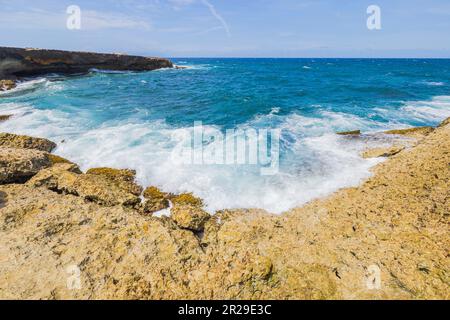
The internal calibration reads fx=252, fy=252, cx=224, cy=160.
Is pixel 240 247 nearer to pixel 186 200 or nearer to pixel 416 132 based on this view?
pixel 186 200

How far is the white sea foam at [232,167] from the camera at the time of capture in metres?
9.38

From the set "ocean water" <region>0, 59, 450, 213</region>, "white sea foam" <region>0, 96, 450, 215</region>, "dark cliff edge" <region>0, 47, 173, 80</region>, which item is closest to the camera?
"white sea foam" <region>0, 96, 450, 215</region>

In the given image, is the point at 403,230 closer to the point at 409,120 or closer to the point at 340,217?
the point at 340,217

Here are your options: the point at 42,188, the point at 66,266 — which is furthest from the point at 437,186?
the point at 42,188

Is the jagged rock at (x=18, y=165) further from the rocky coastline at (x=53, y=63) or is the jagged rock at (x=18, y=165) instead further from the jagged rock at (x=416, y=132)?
the rocky coastline at (x=53, y=63)

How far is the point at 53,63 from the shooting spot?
4850 centimetres

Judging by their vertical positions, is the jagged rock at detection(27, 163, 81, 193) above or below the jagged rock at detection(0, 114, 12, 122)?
below

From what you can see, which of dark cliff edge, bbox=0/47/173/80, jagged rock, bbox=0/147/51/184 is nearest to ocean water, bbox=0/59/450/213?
jagged rock, bbox=0/147/51/184

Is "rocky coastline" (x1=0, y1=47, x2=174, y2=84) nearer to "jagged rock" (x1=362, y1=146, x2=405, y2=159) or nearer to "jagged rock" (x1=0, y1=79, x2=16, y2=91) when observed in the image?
"jagged rock" (x1=0, y1=79, x2=16, y2=91)

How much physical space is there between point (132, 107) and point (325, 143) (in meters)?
18.2

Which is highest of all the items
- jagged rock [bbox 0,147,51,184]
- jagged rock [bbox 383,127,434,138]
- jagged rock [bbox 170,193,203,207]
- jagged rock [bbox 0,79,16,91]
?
jagged rock [bbox 0,79,16,91]

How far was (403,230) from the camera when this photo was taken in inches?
221

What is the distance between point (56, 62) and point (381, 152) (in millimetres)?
57560

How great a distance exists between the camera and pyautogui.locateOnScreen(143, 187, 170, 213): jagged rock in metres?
8.57
